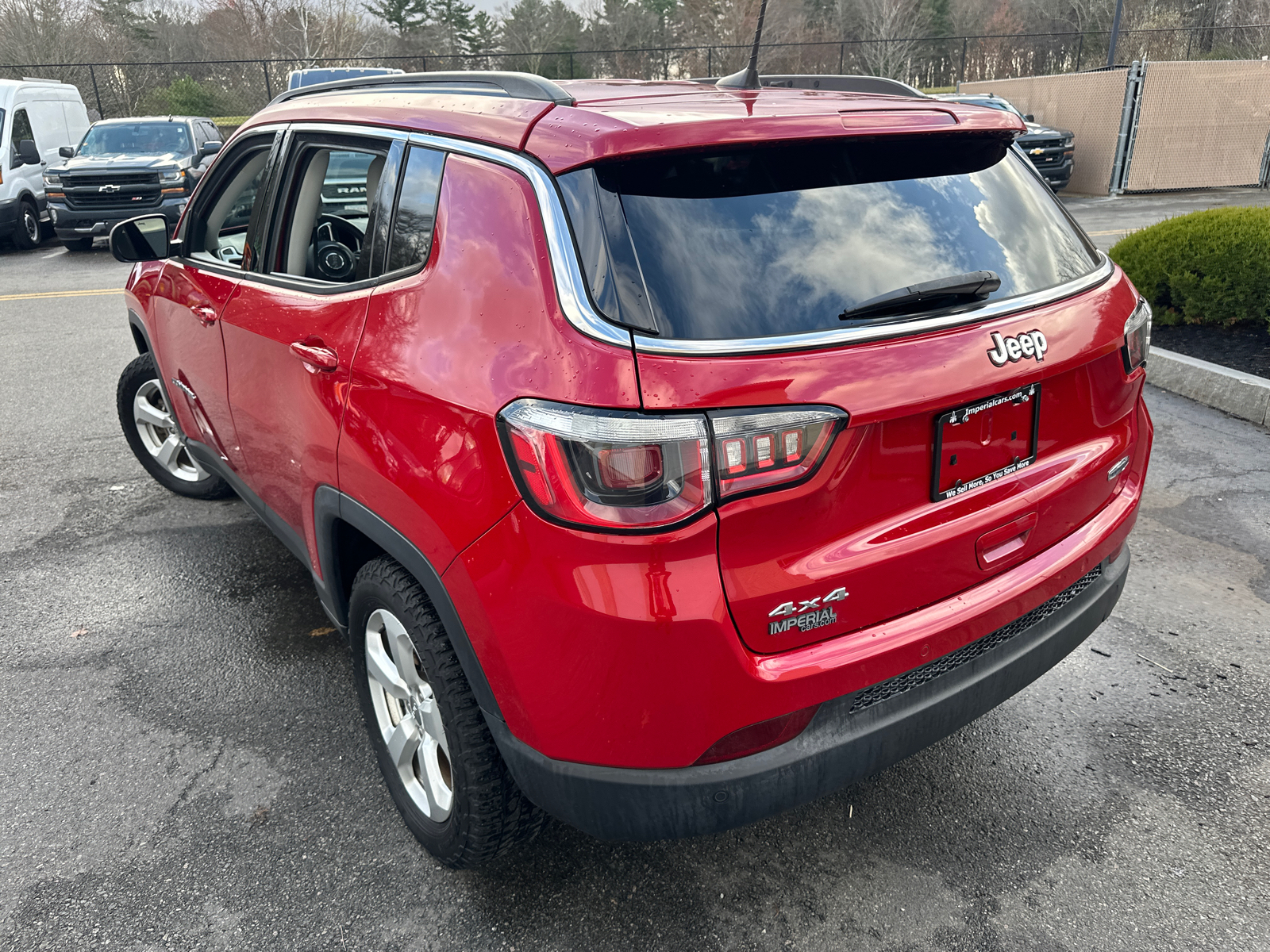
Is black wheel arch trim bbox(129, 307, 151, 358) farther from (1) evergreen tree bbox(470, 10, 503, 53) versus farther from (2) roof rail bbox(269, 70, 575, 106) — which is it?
(1) evergreen tree bbox(470, 10, 503, 53)

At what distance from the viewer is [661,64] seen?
3406 cm

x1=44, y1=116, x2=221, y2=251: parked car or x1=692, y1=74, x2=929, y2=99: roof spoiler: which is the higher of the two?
x1=692, y1=74, x2=929, y2=99: roof spoiler

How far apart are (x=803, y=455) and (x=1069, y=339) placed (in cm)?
80

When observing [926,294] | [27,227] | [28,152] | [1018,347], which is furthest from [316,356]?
[27,227]

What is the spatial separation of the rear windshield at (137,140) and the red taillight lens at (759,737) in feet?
50.3

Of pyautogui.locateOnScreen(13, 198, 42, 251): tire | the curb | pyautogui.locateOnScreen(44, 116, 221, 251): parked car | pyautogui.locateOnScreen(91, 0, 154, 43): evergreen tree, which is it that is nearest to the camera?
the curb

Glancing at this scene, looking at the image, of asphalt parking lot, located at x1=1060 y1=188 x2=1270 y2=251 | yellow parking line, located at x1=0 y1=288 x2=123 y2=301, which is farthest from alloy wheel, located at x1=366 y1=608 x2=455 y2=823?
asphalt parking lot, located at x1=1060 y1=188 x2=1270 y2=251

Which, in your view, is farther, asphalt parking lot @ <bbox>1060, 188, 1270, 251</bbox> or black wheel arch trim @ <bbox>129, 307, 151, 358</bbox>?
asphalt parking lot @ <bbox>1060, 188, 1270, 251</bbox>

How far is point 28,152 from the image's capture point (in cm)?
1371

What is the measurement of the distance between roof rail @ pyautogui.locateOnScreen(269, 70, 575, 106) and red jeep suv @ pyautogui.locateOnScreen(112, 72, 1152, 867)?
0.05 ft

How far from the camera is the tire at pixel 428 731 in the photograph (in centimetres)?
209

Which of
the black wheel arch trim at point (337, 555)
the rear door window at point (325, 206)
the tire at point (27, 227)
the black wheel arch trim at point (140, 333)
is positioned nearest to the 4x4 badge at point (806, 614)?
the black wheel arch trim at point (337, 555)

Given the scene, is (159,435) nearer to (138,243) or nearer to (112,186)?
(138,243)

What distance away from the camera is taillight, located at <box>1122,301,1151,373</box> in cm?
227
